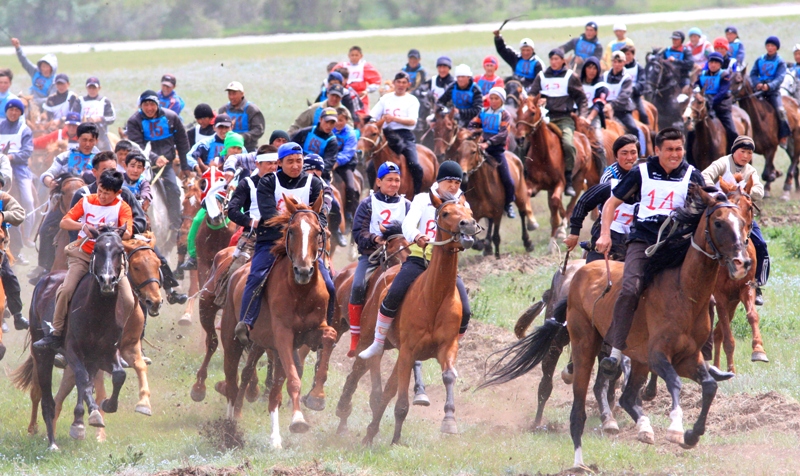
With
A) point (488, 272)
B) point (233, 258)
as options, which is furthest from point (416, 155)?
point (233, 258)

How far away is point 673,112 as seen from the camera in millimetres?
25656

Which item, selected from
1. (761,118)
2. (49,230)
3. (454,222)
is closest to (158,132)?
(49,230)

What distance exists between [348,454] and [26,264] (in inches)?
438

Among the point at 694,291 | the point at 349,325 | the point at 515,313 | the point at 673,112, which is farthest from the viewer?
the point at 673,112

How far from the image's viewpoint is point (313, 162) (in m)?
12.9

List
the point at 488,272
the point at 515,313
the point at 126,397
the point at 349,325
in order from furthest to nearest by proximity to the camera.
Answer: the point at 488,272 < the point at 515,313 < the point at 126,397 < the point at 349,325

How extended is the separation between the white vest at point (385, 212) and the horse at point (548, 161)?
780cm

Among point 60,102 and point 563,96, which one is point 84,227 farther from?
point 60,102

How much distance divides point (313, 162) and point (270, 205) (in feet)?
7.05

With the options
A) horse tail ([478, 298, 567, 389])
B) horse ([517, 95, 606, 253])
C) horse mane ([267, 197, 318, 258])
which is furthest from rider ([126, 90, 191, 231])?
horse tail ([478, 298, 567, 389])

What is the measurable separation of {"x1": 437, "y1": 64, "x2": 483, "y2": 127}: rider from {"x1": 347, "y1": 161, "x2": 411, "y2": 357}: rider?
30.4ft

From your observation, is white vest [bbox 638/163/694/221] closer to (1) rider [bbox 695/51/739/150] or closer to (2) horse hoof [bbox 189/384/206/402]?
(2) horse hoof [bbox 189/384/206/402]

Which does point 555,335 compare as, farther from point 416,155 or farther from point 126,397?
point 416,155

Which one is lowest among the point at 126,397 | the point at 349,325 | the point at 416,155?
the point at 126,397
